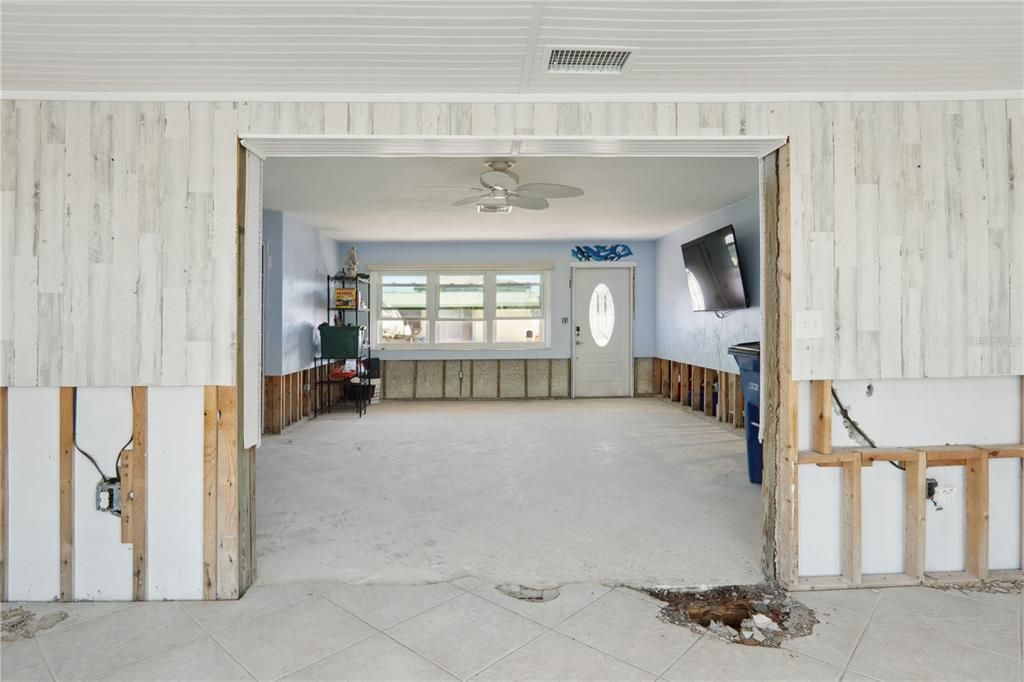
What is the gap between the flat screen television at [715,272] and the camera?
19.5 ft

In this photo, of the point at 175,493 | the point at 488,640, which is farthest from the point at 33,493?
the point at 488,640

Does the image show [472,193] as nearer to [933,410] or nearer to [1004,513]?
[933,410]

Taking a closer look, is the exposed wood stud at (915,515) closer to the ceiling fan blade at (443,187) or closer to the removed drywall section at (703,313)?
the removed drywall section at (703,313)

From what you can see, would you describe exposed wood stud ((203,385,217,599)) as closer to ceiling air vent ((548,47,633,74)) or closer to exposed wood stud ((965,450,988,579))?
ceiling air vent ((548,47,633,74))

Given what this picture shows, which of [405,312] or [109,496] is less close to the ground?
[405,312]

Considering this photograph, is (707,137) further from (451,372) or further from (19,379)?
(451,372)

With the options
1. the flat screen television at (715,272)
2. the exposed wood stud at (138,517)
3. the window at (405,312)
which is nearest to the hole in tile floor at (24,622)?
the exposed wood stud at (138,517)

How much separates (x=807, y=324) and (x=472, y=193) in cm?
369

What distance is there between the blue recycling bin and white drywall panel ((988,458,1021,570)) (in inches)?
60.1

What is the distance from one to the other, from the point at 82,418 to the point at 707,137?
10.1 ft

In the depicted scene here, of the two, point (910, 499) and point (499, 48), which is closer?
point (499, 48)

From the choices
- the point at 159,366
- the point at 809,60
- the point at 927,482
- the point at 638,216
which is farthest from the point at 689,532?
the point at 638,216

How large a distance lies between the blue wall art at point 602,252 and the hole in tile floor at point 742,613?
663 centimetres

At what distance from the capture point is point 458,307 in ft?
29.6
